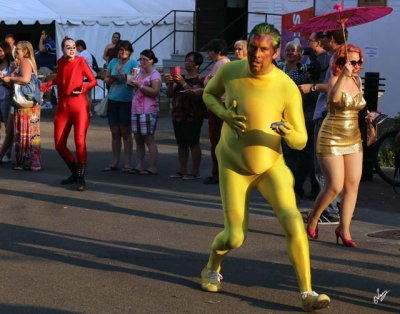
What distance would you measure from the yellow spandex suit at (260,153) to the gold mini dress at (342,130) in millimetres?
1639

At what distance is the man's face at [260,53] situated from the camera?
612 cm

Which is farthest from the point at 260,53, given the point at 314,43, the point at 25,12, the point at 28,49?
the point at 25,12

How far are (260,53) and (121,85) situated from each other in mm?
6221

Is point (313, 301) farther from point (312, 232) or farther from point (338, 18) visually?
point (338, 18)

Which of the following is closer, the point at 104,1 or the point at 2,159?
the point at 2,159

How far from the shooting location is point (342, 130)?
7945 mm

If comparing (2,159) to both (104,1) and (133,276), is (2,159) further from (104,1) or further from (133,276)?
(104,1)

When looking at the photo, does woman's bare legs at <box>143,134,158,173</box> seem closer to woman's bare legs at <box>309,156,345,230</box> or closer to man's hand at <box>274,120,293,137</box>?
woman's bare legs at <box>309,156,345,230</box>

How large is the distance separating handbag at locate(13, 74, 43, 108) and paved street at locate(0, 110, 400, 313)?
1.15m

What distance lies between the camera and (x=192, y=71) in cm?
1166

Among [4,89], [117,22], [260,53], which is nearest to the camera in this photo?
[260,53]

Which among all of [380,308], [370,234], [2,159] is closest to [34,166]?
[2,159]

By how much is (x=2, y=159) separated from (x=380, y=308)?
26.4ft

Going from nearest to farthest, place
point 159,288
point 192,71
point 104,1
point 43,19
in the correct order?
point 159,288
point 192,71
point 43,19
point 104,1
